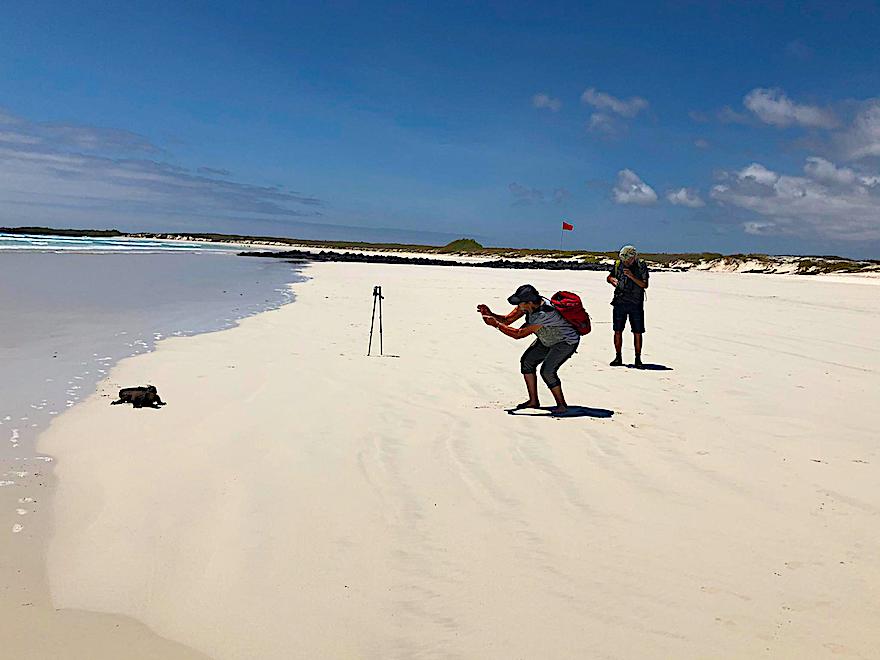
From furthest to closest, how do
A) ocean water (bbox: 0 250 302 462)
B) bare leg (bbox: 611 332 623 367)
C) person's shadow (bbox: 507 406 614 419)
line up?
bare leg (bbox: 611 332 623 367) < person's shadow (bbox: 507 406 614 419) < ocean water (bbox: 0 250 302 462)

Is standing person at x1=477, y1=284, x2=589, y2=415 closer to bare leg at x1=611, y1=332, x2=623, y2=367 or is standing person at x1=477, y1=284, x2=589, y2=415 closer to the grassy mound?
bare leg at x1=611, y1=332, x2=623, y2=367

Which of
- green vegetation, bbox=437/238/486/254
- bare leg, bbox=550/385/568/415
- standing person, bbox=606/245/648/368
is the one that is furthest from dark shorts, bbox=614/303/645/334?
green vegetation, bbox=437/238/486/254

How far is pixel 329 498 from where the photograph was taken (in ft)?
16.5

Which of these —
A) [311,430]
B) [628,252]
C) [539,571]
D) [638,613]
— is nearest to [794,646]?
[638,613]

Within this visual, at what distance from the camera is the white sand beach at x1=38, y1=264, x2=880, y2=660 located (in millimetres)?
3443

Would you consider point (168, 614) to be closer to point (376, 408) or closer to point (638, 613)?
point (638, 613)

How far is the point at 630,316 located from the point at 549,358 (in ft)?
13.1

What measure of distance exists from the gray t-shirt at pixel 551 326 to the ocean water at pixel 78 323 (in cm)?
482

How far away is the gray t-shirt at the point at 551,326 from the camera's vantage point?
7418mm

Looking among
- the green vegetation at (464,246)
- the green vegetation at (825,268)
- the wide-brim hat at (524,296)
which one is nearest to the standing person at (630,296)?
the wide-brim hat at (524,296)

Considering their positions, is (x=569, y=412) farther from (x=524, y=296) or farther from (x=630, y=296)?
(x=630, y=296)

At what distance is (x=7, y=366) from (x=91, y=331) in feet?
11.7

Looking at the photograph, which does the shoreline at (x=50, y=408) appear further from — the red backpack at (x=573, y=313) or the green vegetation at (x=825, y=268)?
the green vegetation at (x=825, y=268)

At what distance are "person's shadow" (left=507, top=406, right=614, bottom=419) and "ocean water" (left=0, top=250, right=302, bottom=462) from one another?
463 cm
